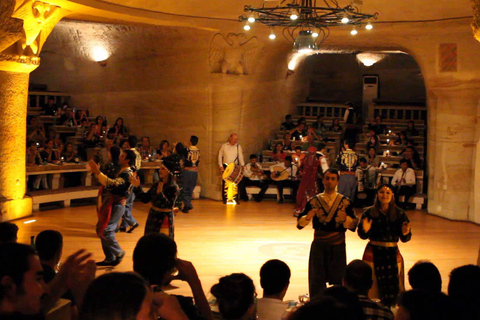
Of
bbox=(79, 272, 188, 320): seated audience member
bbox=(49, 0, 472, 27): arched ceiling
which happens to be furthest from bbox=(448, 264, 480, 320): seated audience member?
bbox=(49, 0, 472, 27): arched ceiling

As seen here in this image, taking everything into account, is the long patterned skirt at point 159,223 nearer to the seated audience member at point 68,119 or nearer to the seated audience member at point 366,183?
the seated audience member at point 366,183

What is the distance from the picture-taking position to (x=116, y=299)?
2.19 m

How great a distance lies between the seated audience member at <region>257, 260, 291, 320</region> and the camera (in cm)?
390

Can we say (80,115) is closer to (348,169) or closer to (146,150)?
(146,150)

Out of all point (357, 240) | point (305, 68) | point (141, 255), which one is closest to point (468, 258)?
point (357, 240)

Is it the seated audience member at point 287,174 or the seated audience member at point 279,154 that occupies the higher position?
the seated audience member at point 279,154

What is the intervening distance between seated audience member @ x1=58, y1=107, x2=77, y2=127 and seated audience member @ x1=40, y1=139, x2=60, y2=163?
182 cm

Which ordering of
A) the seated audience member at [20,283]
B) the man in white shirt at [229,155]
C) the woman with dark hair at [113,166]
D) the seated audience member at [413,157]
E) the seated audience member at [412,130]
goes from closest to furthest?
1. the seated audience member at [20,283]
2. the woman with dark hair at [113,166]
3. the man in white shirt at [229,155]
4. the seated audience member at [413,157]
5. the seated audience member at [412,130]

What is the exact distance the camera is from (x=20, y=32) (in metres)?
9.60

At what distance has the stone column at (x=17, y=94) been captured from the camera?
1008 centimetres

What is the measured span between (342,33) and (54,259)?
1010 centimetres

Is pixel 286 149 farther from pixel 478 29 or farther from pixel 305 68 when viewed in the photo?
pixel 478 29

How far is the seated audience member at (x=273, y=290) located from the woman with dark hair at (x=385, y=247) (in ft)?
6.79

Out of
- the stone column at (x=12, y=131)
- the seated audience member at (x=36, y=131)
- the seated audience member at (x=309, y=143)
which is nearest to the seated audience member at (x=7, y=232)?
the stone column at (x=12, y=131)
